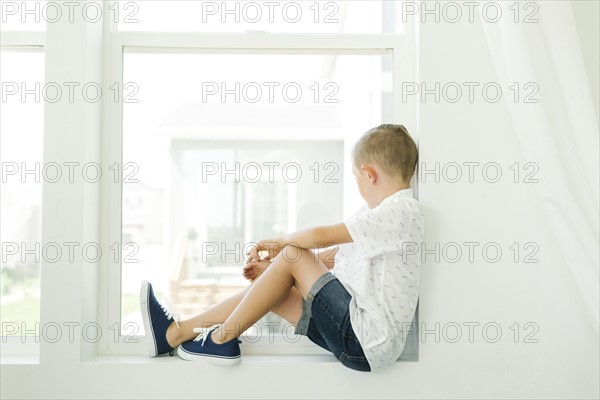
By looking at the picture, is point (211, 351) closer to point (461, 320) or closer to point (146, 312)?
point (146, 312)

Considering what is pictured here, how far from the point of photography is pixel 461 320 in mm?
1752

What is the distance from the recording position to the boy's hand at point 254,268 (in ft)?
5.98

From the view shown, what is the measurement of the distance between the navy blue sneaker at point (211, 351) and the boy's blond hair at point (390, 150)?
1.96 feet

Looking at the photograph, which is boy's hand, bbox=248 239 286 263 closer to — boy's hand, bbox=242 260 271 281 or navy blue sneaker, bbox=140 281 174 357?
boy's hand, bbox=242 260 271 281

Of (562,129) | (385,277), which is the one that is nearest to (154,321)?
(385,277)

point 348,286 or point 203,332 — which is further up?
point 348,286

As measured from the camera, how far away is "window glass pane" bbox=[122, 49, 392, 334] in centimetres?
189

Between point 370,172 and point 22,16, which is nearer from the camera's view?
point 370,172

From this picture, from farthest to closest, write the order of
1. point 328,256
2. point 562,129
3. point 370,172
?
point 328,256 → point 370,172 → point 562,129

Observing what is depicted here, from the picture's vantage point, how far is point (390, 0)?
1.93 metres

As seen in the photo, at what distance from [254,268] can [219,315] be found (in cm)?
16

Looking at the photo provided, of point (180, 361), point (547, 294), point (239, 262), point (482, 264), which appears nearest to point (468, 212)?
point (482, 264)

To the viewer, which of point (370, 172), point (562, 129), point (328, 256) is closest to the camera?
point (562, 129)

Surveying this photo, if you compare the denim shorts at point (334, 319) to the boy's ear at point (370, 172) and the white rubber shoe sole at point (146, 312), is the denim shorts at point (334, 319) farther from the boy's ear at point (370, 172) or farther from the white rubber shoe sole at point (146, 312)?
the white rubber shoe sole at point (146, 312)
